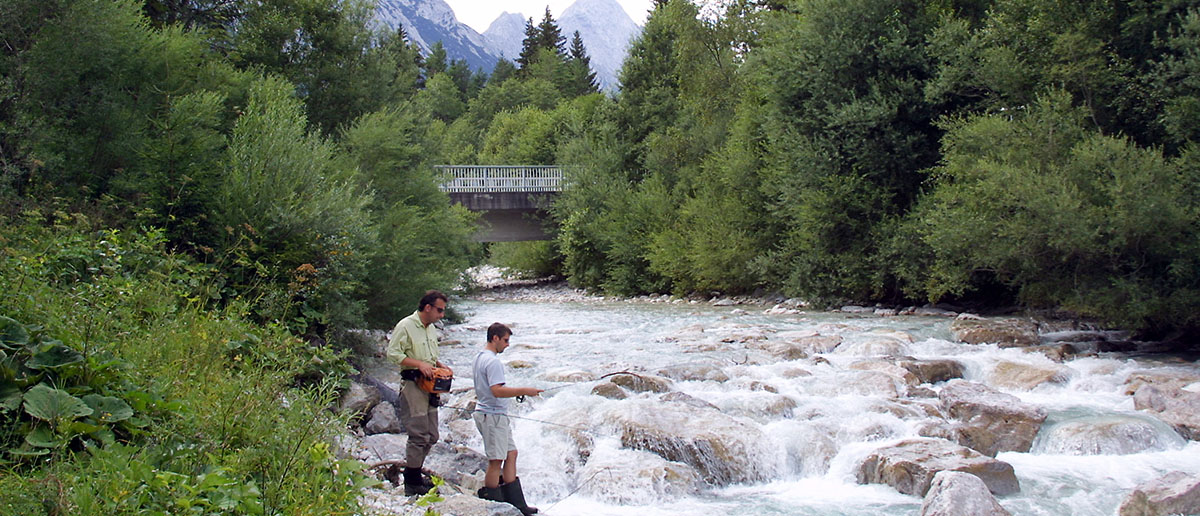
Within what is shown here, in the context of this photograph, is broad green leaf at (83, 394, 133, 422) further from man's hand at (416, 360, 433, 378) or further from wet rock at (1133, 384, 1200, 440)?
wet rock at (1133, 384, 1200, 440)

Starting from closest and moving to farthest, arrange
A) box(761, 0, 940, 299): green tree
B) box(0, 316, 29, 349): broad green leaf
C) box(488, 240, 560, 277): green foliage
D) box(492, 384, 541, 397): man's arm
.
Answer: box(0, 316, 29, 349): broad green leaf, box(492, 384, 541, 397): man's arm, box(761, 0, 940, 299): green tree, box(488, 240, 560, 277): green foliage

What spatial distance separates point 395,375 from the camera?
514 inches

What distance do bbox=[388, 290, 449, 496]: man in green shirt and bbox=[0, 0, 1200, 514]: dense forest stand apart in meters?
0.73

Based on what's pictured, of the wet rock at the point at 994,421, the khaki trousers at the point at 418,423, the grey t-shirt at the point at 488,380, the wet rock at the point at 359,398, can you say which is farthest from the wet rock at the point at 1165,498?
the wet rock at the point at 359,398

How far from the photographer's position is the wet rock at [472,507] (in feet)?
20.1

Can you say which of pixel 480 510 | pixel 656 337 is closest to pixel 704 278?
pixel 656 337

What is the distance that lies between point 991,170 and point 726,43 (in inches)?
689

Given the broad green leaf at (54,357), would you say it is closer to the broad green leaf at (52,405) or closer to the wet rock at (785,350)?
the broad green leaf at (52,405)

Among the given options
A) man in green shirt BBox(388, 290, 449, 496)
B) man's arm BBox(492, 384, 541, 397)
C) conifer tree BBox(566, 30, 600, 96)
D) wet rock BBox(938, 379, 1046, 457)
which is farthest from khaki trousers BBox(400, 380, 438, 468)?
conifer tree BBox(566, 30, 600, 96)

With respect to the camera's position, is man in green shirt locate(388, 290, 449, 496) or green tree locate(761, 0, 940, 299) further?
green tree locate(761, 0, 940, 299)

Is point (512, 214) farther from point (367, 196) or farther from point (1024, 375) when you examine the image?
point (1024, 375)

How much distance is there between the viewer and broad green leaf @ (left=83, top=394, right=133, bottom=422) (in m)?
4.67

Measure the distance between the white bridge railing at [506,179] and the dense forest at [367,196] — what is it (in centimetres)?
651

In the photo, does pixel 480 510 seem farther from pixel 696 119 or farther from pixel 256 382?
pixel 696 119
